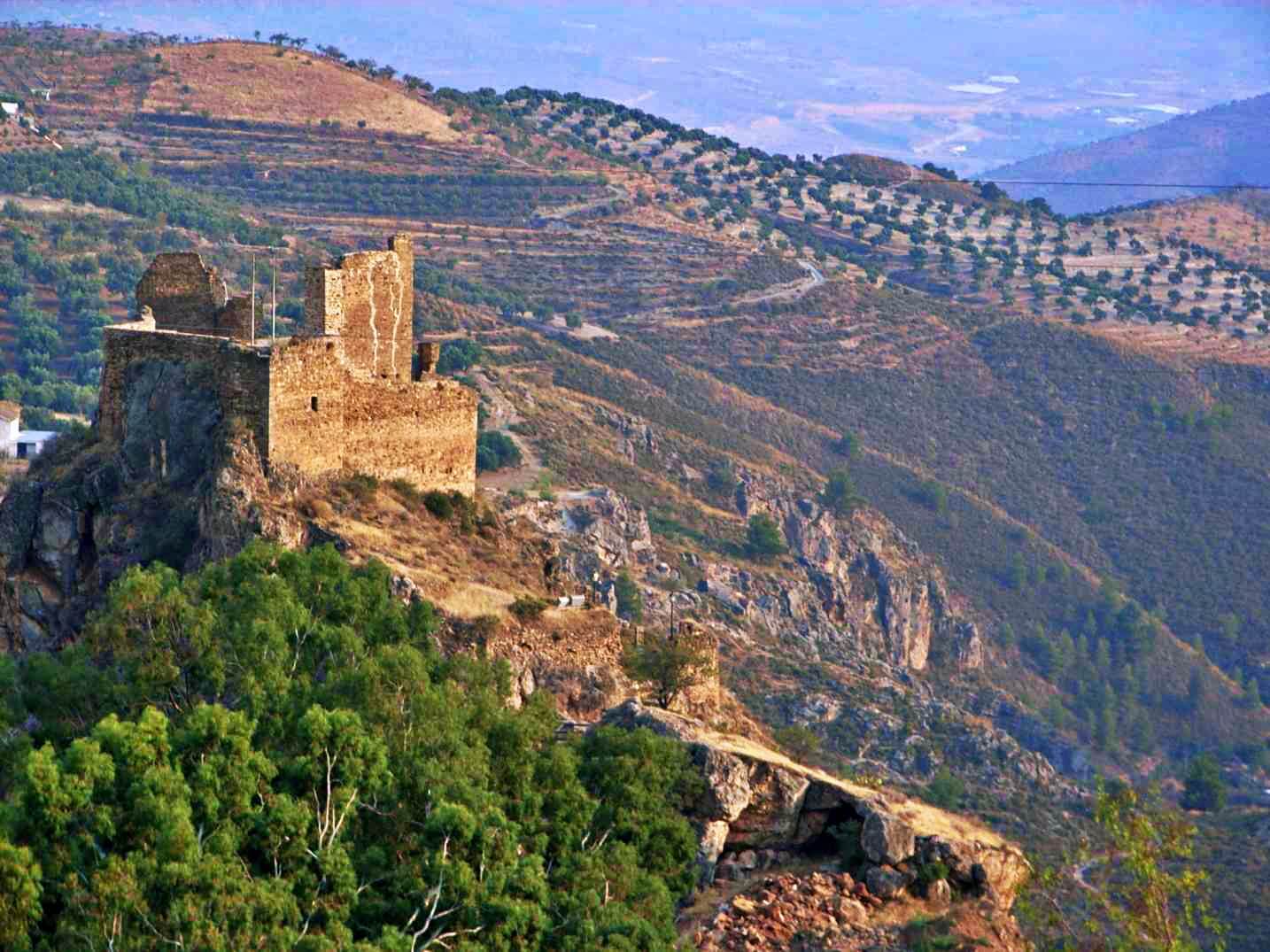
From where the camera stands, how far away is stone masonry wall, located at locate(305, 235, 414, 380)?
133 ft

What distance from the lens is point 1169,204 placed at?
171 m

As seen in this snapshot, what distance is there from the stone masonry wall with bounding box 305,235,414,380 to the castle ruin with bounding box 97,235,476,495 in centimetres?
2

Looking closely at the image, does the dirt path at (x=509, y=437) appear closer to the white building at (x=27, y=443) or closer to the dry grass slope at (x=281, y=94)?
the white building at (x=27, y=443)

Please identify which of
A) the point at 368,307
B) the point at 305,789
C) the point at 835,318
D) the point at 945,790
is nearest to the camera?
the point at 305,789

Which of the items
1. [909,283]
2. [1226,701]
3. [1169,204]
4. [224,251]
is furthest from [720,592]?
[1169,204]

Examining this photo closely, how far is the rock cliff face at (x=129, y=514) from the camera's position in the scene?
38.0 m

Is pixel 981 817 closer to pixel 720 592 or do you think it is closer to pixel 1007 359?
pixel 720 592

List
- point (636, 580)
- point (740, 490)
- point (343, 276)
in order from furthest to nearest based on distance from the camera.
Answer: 1. point (740, 490)
2. point (636, 580)
3. point (343, 276)

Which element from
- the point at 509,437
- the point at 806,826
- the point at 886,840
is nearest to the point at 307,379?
the point at 806,826

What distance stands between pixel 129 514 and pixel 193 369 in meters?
2.32

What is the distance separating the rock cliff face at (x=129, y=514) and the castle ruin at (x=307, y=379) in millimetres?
101

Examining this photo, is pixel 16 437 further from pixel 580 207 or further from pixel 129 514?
pixel 580 207

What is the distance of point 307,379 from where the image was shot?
3872 centimetres

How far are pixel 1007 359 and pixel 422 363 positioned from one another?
275 ft
